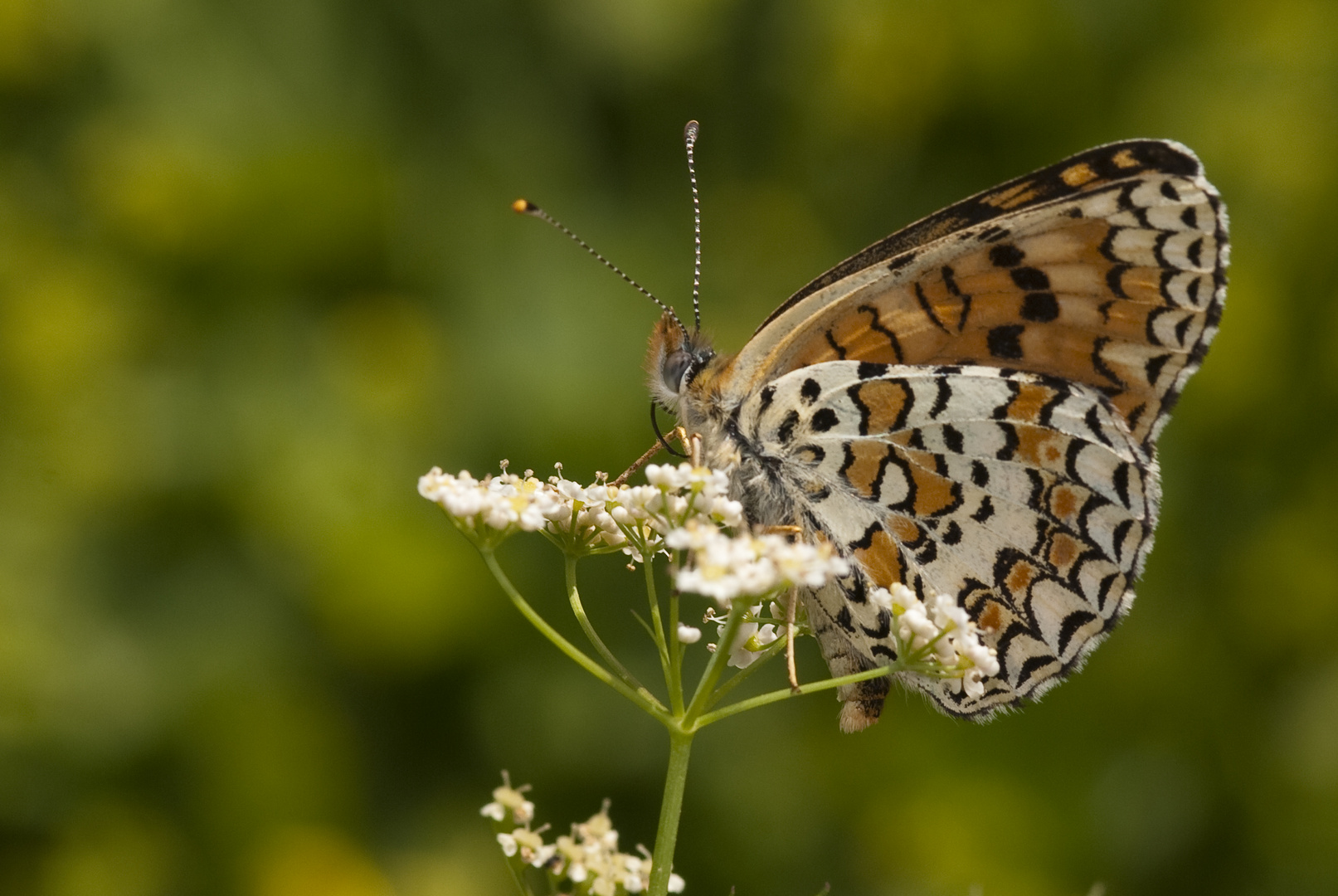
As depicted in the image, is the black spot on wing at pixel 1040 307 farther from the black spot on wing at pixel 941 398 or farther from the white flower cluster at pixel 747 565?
the white flower cluster at pixel 747 565

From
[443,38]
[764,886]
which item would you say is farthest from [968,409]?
[443,38]

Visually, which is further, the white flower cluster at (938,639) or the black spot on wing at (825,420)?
the black spot on wing at (825,420)

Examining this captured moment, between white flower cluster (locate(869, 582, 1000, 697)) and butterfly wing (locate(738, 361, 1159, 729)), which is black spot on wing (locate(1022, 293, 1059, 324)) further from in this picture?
white flower cluster (locate(869, 582, 1000, 697))

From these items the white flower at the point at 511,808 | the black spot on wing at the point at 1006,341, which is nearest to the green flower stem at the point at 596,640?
the white flower at the point at 511,808

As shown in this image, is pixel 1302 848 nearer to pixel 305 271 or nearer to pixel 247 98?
pixel 305 271

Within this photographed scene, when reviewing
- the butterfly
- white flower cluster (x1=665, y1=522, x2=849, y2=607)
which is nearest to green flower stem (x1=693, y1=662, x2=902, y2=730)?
white flower cluster (x1=665, y1=522, x2=849, y2=607)

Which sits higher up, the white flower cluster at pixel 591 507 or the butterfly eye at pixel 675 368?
the butterfly eye at pixel 675 368
